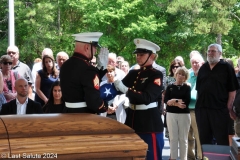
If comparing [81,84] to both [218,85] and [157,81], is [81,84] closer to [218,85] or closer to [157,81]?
[157,81]

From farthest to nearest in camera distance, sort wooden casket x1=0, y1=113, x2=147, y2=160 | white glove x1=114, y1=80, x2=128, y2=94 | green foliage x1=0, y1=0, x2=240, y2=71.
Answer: green foliage x1=0, y1=0, x2=240, y2=71
white glove x1=114, y1=80, x2=128, y2=94
wooden casket x1=0, y1=113, x2=147, y2=160

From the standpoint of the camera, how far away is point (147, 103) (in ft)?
17.3

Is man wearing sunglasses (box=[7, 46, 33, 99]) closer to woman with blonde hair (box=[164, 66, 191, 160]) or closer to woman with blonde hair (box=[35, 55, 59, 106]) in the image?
woman with blonde hair (box=[35, 55, 59, 106])

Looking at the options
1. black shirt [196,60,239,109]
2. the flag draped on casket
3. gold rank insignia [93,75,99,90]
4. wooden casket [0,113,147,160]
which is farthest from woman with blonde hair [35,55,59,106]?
wooden casket [0,113,147,160]

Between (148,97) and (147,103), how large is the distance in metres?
0.08

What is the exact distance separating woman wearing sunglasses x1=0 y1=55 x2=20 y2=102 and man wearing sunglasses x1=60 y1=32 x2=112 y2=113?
128 inches

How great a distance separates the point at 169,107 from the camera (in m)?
8.03

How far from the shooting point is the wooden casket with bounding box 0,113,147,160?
3311 millimetres

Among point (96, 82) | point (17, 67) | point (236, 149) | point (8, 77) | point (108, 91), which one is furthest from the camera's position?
point (17, 67)

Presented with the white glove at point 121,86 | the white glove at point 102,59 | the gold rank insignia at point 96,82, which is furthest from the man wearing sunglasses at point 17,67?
the gold rank insignia at point 96,82

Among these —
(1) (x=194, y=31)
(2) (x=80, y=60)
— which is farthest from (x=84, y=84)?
(1) (x=194, y=31)

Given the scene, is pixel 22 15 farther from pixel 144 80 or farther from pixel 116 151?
pixel 116 151

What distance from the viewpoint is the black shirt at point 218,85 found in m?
6.90

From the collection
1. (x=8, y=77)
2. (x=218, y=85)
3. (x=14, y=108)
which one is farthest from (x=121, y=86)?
(x=8, y=77)
